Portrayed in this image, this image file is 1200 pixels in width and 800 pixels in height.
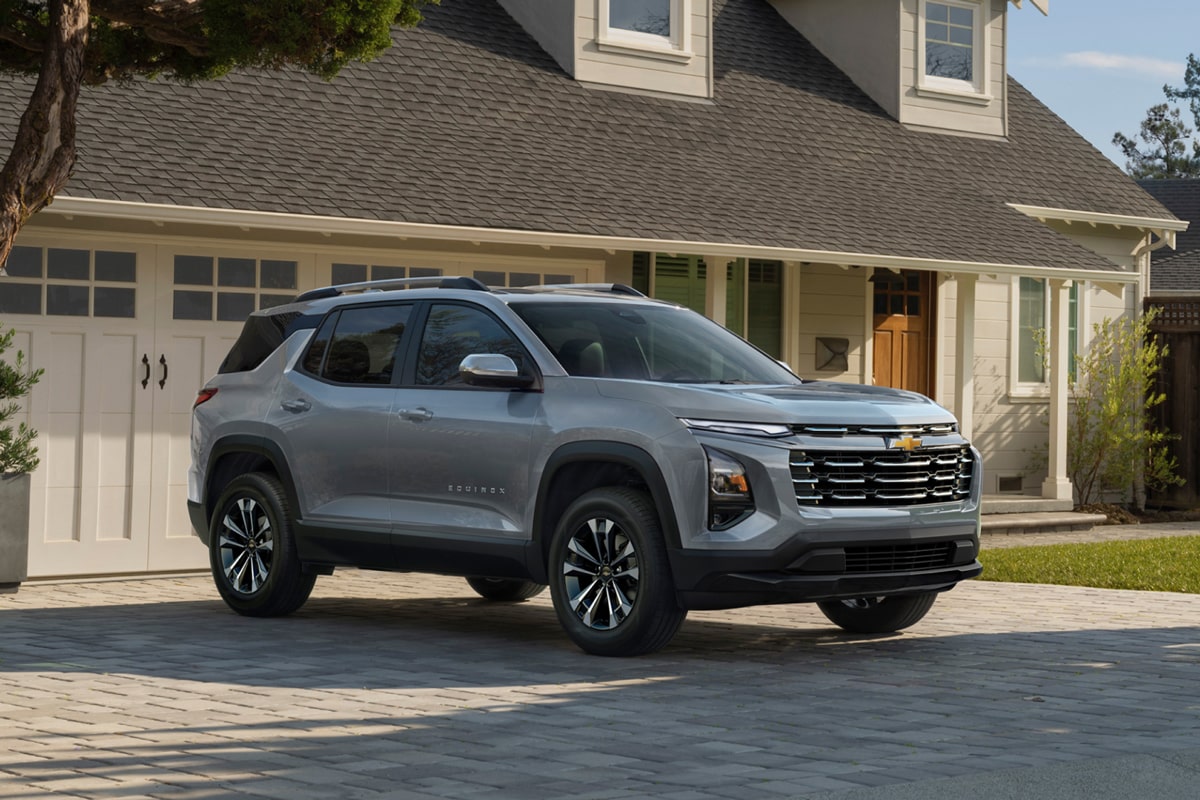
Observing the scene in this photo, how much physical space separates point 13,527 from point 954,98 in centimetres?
1350

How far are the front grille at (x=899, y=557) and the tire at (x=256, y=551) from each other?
144 inches

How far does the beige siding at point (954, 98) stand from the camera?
854 inches

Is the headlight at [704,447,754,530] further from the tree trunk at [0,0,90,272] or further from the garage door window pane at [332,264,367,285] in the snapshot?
the garage door window pane at [332,264,367,285]

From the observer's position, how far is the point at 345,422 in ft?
35.3

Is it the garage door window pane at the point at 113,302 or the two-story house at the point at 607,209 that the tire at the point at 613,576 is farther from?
the garage door window pane at the point at 113,302

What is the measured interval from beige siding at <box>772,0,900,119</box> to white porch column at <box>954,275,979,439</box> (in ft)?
9.88

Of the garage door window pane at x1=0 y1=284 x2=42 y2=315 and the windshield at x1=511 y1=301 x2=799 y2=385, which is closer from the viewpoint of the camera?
the windshield at x1=511 y1=301 x2=799 y2=385

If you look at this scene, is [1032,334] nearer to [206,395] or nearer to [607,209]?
[607,209]

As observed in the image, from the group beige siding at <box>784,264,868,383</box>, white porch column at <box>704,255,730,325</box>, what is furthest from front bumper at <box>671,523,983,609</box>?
beige siding at <box>784,264,868,383</box>

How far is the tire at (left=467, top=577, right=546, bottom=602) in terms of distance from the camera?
1244cm

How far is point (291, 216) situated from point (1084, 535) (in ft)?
31.6

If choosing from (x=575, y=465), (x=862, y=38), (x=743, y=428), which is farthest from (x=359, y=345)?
(x=862, y=38)

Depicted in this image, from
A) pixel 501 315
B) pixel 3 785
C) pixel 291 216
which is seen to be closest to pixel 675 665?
pixel 501 315

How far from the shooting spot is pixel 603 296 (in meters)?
10.8
